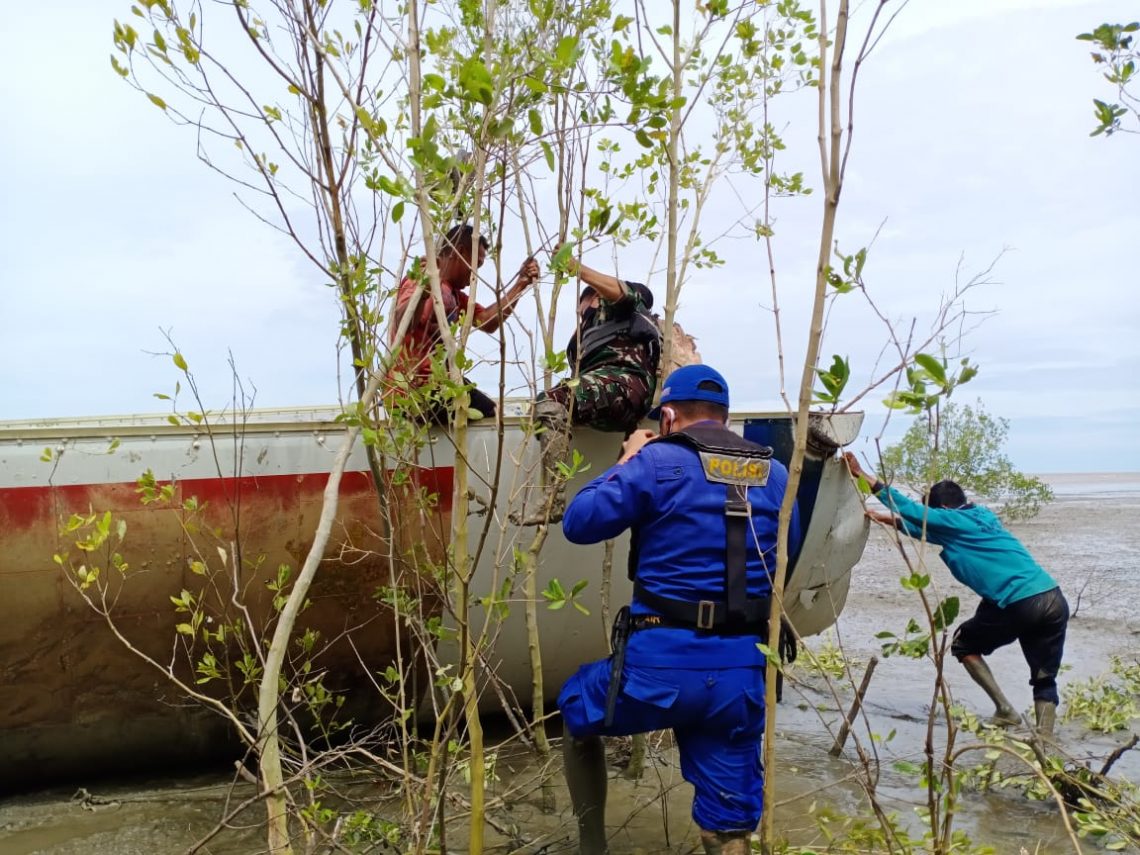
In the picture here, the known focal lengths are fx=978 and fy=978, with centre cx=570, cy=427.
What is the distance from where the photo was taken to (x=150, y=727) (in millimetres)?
4703

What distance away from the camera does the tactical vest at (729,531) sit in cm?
335

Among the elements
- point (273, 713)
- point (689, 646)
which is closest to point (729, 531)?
point (689, 646)

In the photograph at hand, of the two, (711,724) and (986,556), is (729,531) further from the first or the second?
(986,556)

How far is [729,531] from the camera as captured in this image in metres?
3.38

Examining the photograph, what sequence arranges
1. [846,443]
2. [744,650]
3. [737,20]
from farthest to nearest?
[846,443], [737,20], [744,650]

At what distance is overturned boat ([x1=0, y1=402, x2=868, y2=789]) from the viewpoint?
4.29m

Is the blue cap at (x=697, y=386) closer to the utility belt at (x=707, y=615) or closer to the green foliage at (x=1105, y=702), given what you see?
the utility belt at (x=707, y=615)

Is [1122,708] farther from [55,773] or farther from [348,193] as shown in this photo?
[55,773]

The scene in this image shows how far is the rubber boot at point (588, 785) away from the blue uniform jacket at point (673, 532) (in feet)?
1.95

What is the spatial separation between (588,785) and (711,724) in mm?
695

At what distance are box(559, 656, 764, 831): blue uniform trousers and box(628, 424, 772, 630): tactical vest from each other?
0.18 meters

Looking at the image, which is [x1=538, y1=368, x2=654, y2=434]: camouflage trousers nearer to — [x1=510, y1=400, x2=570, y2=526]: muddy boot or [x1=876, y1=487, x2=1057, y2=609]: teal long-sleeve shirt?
[x1=510, y1=400, x2=570, y2=526]: muddy boot

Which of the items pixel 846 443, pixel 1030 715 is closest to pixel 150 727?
pixel 846 443

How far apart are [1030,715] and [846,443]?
2.69 metres
